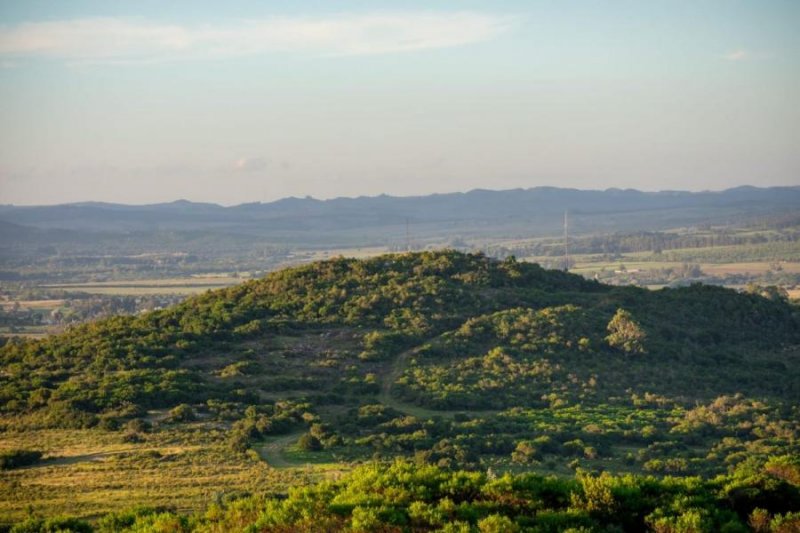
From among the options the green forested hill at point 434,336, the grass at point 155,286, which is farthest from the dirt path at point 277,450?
the grass at point 155,286

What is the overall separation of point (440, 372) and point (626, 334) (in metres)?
8.69

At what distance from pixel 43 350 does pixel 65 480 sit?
19770 mm

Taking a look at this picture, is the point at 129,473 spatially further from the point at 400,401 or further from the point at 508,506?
the point at 508,506

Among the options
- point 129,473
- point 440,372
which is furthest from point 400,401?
point 129,473

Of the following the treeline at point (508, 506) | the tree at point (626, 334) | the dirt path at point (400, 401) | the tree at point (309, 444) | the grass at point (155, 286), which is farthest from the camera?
the grass at point (155, 286)

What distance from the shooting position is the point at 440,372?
44.4 metres

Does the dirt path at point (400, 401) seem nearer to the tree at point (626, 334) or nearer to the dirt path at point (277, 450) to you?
the dirt path at point (277, 450)

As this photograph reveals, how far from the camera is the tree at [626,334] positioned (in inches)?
1867

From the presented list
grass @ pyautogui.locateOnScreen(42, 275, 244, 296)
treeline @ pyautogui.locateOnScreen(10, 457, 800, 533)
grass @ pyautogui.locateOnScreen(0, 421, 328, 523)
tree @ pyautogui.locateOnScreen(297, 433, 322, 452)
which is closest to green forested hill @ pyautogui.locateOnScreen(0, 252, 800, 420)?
grass @ pyautogui.locateOnScreen(0, 421, 328, 523)

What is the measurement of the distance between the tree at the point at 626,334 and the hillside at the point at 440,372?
0.09 metres

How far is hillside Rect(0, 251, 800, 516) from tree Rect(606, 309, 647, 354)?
0.28 feet

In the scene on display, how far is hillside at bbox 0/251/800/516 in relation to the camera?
3444cm

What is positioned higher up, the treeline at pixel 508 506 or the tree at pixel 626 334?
the treeline at pixel 508 506

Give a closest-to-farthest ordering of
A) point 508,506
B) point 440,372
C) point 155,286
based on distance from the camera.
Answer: point 508,506
point 440,372
point 155,286
